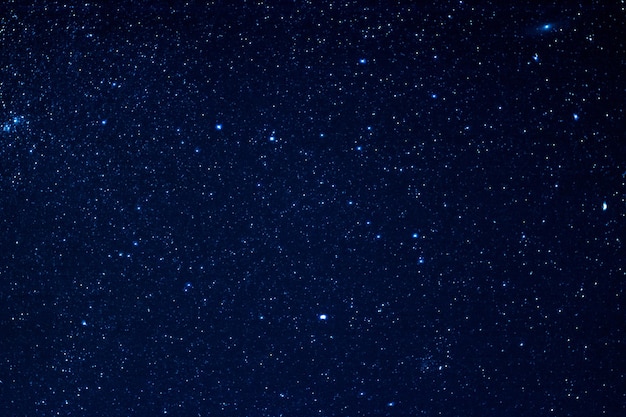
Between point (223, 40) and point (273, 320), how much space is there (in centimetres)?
27

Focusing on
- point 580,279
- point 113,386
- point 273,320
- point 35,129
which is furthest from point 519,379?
point 35,129

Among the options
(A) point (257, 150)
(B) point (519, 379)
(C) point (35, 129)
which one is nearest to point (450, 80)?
(A) point (257, 150)

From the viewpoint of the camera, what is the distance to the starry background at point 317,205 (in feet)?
1.38

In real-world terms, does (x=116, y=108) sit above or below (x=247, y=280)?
above

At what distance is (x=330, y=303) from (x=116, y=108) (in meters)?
0.27

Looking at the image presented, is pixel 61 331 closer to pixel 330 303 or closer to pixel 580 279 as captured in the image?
pixel 330 303

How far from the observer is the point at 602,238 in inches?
16.9

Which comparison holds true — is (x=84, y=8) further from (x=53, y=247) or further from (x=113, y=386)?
(x=113, y=386)

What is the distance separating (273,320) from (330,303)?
57 millimetres

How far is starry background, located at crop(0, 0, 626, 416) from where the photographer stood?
16.6 inches

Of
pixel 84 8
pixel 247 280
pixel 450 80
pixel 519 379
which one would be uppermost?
pixel 84 8

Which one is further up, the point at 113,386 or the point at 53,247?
the point at 53,247

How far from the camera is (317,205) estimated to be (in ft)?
1.42

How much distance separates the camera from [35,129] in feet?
1.45
